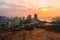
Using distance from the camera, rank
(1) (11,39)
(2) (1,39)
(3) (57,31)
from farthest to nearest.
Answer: (3) (57,31) → (1) (11,39) → (2) (1,39)

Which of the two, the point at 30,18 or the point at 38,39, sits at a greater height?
the point at 30,18

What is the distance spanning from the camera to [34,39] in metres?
11.1

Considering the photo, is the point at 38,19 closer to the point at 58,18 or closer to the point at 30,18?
the point at 30,18

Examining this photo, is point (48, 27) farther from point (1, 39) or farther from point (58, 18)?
point (1, 39)

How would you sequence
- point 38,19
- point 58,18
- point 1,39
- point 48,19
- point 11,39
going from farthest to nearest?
point 38,19
point 48,19
point 58,18
point 11,39
point 1,39

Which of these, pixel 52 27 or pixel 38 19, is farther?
pixel 38 19

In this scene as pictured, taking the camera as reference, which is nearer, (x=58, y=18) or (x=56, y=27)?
(x=56, y=27)

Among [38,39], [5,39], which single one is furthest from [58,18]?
[5,39]

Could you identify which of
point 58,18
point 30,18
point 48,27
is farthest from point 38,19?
point 48,27

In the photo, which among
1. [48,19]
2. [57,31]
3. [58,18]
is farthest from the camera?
[48,19]

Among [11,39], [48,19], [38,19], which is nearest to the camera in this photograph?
Result: [11,39]

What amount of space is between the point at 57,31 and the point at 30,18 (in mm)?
8215

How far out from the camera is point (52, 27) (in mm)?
15742

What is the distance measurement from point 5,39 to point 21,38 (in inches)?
50.8
